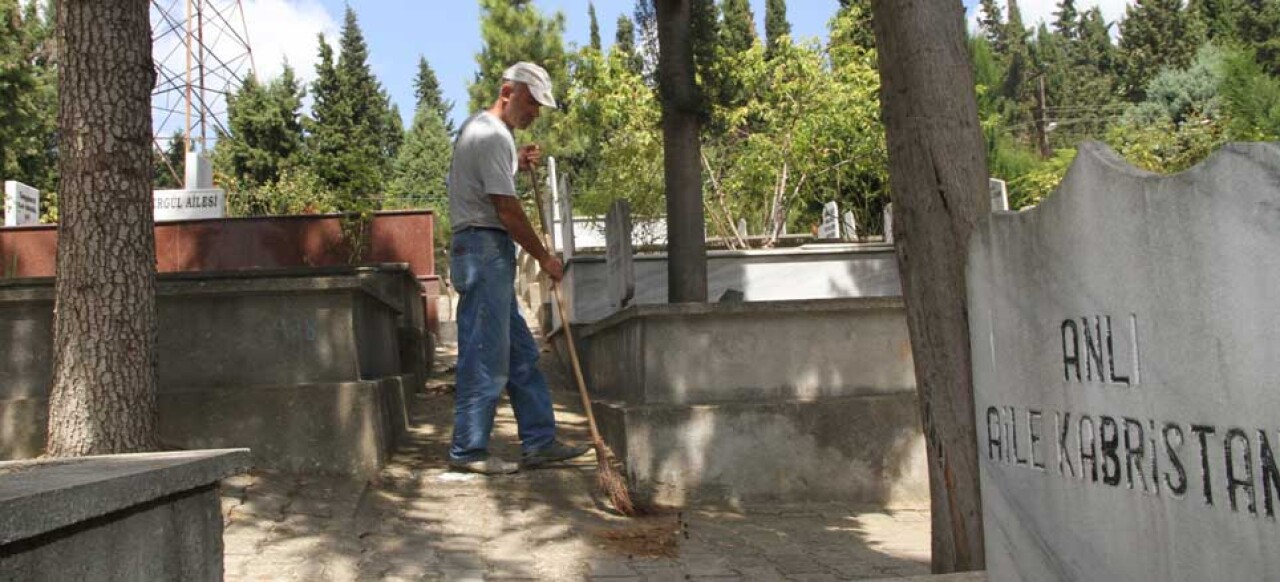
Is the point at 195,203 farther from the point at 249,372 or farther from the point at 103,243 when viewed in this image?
the point at 103,243

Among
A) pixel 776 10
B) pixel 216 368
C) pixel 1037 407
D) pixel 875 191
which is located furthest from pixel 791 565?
pixel 776 10

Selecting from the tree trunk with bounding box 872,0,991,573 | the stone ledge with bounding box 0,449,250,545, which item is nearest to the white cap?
the tree trunk with bounding box 872,0,991,573

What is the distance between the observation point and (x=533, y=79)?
6.40 meters

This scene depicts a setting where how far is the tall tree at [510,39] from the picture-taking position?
36.0m

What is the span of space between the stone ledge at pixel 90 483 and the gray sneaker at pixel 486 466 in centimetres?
288

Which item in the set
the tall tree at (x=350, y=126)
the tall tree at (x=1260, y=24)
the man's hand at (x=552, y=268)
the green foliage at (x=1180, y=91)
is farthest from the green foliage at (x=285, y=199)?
the tall tree at (x=1260, y=24)

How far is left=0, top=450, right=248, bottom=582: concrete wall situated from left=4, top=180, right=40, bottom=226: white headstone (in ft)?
42.5

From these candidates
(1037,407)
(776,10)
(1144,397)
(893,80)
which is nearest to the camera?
(1144,397)

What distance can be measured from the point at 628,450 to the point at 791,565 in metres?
1.38

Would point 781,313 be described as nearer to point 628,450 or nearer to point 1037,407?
point 628,450

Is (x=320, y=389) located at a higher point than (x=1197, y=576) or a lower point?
higher

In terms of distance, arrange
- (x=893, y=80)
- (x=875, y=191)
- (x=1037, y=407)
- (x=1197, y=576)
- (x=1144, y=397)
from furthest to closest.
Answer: (x=875, y=191) → (x=893, y=80) → (x=1037, y=407) → (x=1144, y=397) → (x=1197, y=576)

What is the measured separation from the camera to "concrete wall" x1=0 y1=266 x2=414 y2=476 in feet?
19.6

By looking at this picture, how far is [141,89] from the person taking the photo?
494 cm
